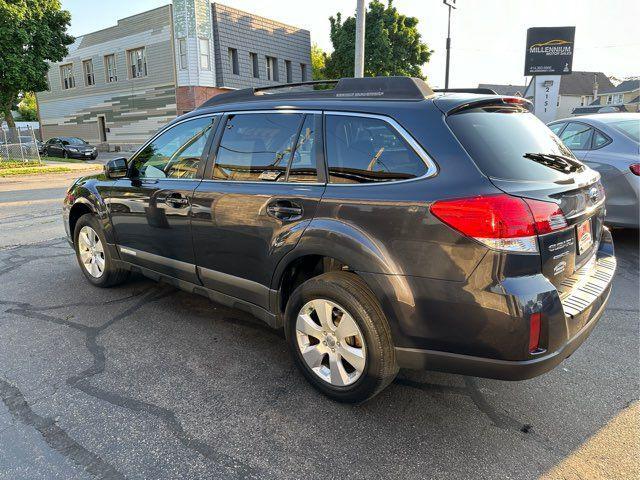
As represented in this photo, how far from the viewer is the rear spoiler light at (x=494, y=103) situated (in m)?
2.47

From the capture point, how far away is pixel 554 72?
23.5 metres

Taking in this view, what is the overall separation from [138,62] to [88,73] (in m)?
6.54

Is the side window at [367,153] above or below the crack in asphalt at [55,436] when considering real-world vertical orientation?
above

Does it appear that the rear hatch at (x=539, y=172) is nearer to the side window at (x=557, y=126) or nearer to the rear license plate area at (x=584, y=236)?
the rear license plate area at (x=584, y=236)

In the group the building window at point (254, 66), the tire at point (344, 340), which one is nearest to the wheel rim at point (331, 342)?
the tire at point (344, 340)

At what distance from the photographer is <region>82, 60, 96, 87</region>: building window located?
35156mm

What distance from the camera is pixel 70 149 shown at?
27.0 metres

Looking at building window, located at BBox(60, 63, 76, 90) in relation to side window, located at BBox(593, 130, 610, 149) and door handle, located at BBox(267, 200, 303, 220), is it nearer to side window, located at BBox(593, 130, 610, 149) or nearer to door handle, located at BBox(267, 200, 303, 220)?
side window, located at BBox(593, 130, 610, 149)

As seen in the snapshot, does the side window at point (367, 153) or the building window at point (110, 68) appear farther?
the building window at point (110, 68)

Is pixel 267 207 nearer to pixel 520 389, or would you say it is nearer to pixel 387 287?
pixel 387 287

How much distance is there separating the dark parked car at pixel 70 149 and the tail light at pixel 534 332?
97.6 feet

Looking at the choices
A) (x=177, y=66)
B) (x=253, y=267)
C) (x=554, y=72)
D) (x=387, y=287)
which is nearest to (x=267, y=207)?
(x=253, y=267)

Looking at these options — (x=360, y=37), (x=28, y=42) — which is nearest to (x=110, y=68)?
(x=28, y=42)

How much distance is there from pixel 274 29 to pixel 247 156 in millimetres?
32335
